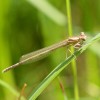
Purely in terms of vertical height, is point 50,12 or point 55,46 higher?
point 50,12

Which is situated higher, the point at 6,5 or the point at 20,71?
the point at 6,5

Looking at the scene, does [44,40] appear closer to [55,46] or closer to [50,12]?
[50,12]

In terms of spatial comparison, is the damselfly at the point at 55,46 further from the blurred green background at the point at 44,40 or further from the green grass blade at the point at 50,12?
the green grass blade at the point at 50,12

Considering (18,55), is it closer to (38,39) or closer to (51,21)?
(38,39)

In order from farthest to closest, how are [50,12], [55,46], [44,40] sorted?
1. [44,40]
2. [50,12]
3. [55,46]

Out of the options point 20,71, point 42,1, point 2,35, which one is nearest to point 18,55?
point 20,71

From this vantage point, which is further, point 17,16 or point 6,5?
point 17,16

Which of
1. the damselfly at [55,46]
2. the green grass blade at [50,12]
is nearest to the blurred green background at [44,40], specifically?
the green grass blade at [50,12]

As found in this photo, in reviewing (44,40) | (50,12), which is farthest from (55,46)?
(44,40)
